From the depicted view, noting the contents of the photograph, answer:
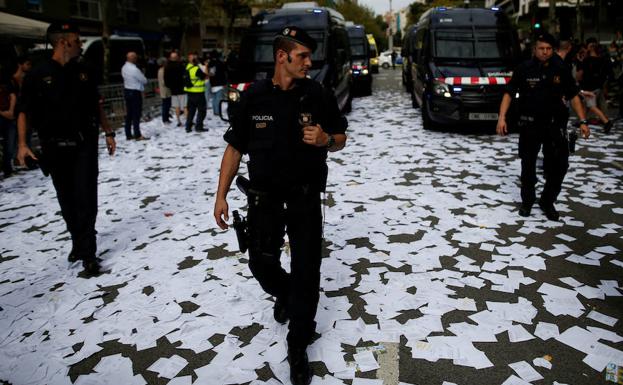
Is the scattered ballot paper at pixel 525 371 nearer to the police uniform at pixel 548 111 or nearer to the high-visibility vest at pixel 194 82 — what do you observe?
the police uniform at pixel 548 111

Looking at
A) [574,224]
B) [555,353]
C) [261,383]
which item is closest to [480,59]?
[574,224]

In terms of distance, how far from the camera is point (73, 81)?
4.16 m

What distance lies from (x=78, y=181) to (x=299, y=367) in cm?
276

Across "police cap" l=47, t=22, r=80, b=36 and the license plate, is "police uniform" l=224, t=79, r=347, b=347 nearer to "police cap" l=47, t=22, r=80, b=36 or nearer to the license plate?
"police cap" l=47, t=22, r=80, b=36

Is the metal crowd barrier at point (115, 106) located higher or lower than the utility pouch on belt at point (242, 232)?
higher

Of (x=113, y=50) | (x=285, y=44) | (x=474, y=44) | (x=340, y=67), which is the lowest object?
(x=285, y=44)

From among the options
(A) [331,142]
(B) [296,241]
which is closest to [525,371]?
(B) [296,241]

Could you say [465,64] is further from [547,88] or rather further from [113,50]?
[113,50]

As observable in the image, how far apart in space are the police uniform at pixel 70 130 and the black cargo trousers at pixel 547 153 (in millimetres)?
4439

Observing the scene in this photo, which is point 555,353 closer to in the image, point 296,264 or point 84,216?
point 296,264

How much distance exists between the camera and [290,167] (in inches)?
104

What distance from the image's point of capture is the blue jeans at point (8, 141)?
8.04 m

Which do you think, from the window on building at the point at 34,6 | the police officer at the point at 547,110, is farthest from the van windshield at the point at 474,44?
the window on building at the point at 34,6

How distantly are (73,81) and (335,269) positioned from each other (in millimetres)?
2836
